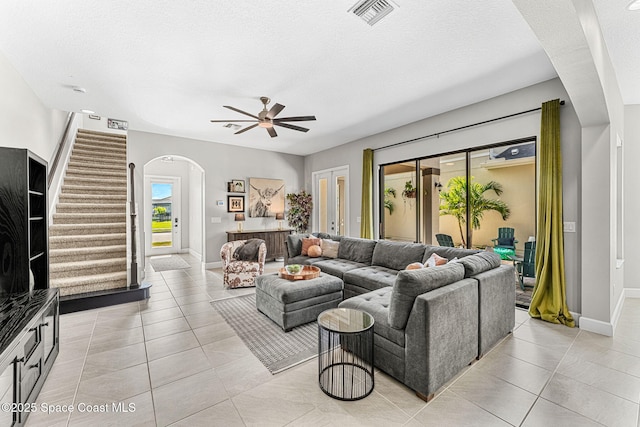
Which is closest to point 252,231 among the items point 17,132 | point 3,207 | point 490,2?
point 17,132

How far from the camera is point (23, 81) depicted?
3439mm

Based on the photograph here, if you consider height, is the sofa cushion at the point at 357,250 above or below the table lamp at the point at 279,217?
below

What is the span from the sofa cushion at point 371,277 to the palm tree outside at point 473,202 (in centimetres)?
146

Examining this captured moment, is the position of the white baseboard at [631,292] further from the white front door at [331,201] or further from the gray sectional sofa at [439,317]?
the white front door at [331,201]

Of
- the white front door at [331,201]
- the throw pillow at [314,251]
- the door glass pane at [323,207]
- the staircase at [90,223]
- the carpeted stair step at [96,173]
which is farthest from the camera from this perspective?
the door glass pane at [323,207]

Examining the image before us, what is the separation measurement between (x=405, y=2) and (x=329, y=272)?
3.36 meters

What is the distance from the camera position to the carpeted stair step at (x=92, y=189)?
17.0 feet

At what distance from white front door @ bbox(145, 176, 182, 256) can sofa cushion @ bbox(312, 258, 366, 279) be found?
5.62 meters

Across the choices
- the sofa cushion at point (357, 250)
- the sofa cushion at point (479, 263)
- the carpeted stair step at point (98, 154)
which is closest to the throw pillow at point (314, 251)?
the sofa cushion at point (357, 250)

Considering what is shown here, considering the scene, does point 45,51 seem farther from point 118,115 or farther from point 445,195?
point 445,195

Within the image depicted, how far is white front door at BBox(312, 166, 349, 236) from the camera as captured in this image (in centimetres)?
678

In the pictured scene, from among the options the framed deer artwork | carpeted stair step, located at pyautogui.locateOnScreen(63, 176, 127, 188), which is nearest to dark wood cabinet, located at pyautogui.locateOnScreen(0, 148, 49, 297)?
carpeted stair step, located at pyautogui.locateOnScreen(63, 176, 127, 188)

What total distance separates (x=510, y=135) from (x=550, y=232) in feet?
4.50

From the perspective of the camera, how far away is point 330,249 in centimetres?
512
